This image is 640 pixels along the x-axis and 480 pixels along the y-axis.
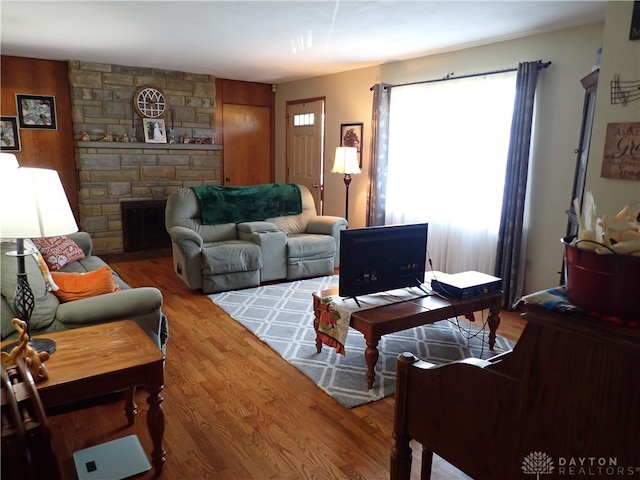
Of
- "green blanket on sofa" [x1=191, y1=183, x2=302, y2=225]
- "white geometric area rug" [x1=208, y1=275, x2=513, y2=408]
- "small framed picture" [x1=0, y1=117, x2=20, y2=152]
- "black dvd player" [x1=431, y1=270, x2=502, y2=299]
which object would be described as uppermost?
"small framed picture" [x1=0, y1=117, x2=20, y2=152]

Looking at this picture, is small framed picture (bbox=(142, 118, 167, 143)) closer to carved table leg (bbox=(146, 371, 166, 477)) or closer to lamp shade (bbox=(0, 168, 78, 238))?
lamp shade (bbox=(0, 168, 78, 238))

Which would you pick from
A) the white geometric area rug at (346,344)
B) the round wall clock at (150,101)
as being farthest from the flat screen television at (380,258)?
the round wall clock at (150,101)

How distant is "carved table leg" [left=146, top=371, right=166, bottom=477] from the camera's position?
188 cm

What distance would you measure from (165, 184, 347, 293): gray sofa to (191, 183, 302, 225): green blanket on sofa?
0.06 metres

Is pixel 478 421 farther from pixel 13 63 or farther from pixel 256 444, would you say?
pixel 13 63

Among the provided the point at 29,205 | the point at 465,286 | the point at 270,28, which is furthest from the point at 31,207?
the point at 270,28

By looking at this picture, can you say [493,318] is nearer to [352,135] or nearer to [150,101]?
[352,135]

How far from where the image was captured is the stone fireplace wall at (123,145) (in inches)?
221

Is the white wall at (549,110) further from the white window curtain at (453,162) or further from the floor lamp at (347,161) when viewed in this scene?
the floor lamp at (347,161)

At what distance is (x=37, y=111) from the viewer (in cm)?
540

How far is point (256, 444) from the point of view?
7.24ft

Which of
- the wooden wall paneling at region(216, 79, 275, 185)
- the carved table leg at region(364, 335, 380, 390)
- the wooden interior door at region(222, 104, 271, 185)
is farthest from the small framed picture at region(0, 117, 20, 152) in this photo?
the carved table leg at region(364, 335, 380, 390)

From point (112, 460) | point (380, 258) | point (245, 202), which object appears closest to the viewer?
point (112, 460)

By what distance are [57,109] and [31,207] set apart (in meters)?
4.52
